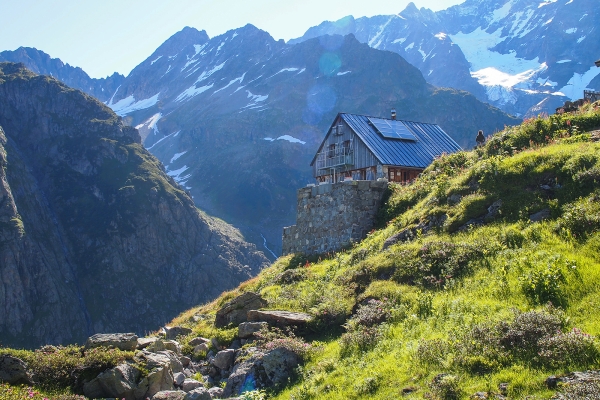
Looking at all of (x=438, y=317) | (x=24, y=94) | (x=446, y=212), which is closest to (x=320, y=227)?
(x=446, y=212)

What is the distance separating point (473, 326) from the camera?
1019cm

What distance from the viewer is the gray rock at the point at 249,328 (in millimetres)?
15023

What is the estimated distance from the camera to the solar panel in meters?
39.8

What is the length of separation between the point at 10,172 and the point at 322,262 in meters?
145

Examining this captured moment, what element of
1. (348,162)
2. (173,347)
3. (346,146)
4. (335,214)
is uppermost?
(346,146)

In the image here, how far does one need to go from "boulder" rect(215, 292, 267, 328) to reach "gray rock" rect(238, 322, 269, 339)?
145 cm

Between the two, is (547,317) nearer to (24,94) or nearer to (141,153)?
(141,153)

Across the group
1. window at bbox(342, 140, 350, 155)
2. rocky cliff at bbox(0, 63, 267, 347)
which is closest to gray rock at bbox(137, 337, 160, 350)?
window at bbox(342, 140, 350, 155)

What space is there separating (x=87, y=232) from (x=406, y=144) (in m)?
132

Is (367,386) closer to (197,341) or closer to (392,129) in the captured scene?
(197,341)

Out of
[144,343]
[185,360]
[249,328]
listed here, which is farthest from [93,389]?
[249,328]

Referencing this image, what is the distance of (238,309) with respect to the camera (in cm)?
1731

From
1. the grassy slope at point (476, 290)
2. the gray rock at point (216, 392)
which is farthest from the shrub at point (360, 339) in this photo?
the gray rock at point (216, 392)

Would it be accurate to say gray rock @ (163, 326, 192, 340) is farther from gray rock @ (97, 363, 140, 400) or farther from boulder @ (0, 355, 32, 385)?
boulder @ (0, 355, 32, 385)
